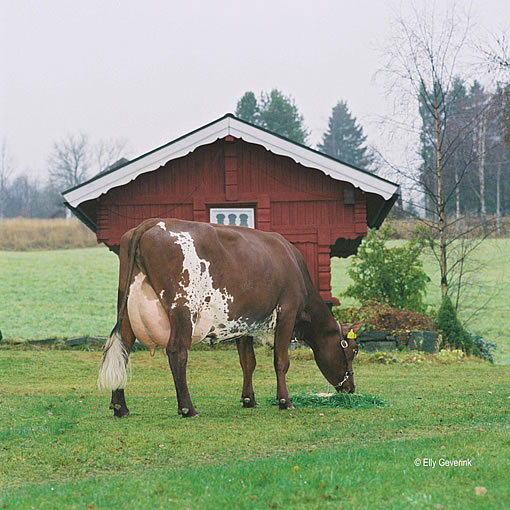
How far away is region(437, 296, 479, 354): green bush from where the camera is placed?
1794cm

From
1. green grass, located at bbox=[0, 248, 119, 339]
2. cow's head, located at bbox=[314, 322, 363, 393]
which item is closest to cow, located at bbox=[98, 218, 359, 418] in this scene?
cow's head, located at bbox=[314, 322, 363, 393]

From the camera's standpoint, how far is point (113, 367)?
27.0 ft

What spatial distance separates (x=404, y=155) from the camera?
22125mm

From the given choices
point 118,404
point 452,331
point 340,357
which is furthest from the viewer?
point 452,331

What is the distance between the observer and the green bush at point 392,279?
68.4ft

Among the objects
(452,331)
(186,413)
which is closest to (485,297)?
(452,331)

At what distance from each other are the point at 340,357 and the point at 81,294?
87.8 feet

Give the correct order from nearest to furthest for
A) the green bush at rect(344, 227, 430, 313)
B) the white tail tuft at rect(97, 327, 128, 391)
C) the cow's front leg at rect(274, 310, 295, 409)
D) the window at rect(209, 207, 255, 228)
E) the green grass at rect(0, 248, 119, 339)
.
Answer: the white tail tuft at rect(97, 327, 128, 391), the cow's front leg at rect(274, 310, 295, 409), the window at rect(209, 207, 255, 228), the green bush at rect(344, 227, 430, 313), the green grass at rect(0, 248, 119, 339)

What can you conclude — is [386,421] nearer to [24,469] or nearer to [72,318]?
[24,469]

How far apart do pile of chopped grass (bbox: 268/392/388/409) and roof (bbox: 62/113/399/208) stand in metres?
6.88

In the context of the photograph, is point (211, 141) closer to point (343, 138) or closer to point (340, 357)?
point (340, 357)

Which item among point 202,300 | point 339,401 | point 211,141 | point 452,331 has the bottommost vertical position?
point 339,401

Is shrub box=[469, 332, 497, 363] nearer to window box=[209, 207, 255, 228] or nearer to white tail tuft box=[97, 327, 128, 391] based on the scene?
window box=[209, 207, 255, 228]

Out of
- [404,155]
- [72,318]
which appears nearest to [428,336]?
[404,155]
